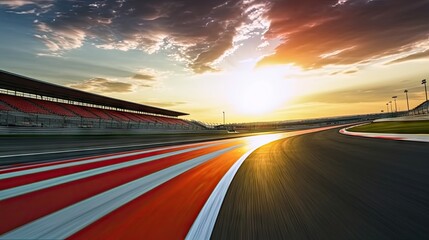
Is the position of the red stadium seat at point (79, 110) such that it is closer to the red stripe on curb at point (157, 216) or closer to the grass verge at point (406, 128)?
the grass verge at point (406, 128)

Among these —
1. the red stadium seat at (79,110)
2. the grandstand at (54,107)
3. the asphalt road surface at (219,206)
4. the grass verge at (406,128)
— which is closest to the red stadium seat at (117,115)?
the grandstand at (54,107)

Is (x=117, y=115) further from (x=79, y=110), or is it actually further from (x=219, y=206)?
(x=219, y=206)

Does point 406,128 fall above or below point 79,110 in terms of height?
below

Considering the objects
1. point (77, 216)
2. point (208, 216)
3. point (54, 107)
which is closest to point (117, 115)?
point (54, 107)

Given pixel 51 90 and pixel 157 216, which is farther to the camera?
pixel 51 90

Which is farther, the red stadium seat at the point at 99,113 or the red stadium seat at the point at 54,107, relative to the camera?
the red stadium seat at the point at 99,113

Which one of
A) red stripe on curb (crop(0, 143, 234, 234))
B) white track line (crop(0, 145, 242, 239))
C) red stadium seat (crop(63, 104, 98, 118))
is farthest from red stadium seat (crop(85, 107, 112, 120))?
white track line (crop(0, 145, 242, 239))

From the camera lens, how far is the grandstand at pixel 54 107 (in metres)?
27.2

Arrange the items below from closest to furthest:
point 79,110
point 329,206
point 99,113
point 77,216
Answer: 1. point 77,216
2. point 329,206
3. point 79,110
4. point 99,113

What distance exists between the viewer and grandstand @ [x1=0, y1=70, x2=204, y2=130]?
89.1ft

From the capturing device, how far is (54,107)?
1644 inches

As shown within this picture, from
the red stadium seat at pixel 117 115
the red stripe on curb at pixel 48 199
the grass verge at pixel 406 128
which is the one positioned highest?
the red stadium seat at pixel 117 115

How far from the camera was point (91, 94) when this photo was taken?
45656 millimetres

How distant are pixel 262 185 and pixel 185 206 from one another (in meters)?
1.92
